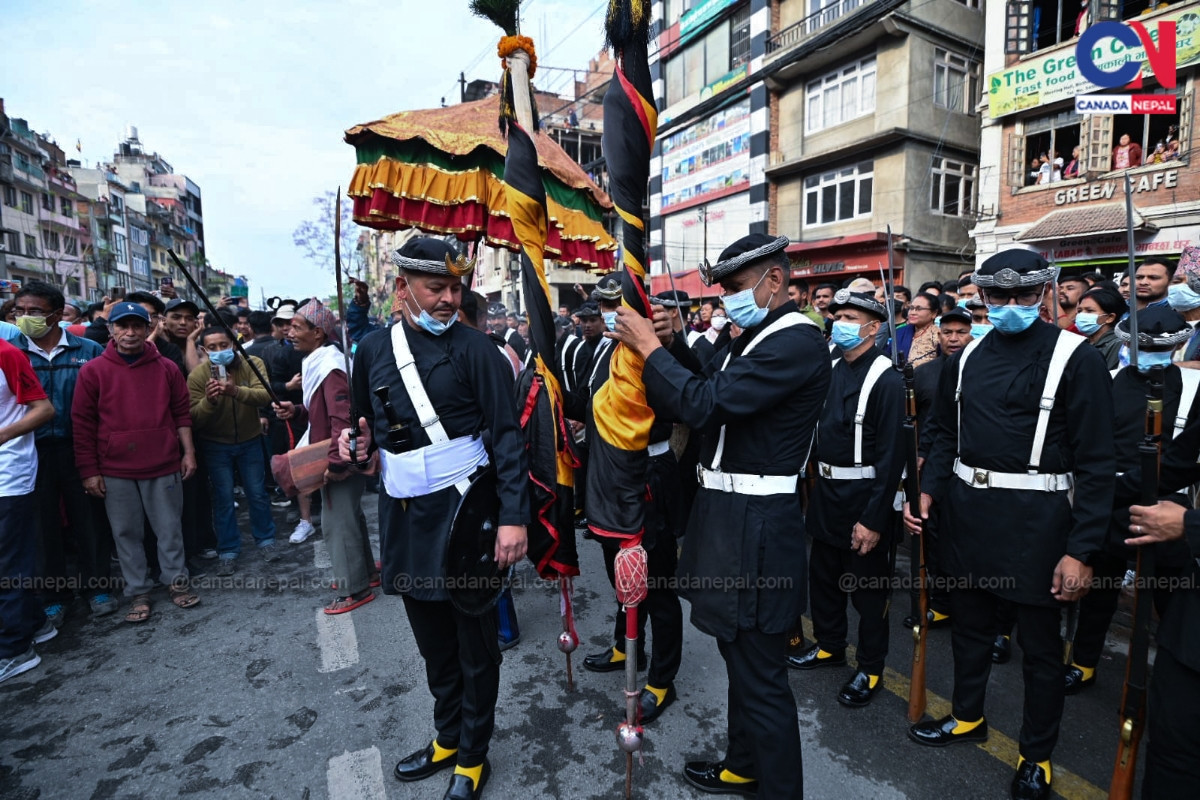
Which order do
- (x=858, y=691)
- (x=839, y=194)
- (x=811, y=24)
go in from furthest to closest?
(x=811, y=24) < (x=839, y=194) < (x=858, y=691)

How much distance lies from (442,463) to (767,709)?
1.60 m

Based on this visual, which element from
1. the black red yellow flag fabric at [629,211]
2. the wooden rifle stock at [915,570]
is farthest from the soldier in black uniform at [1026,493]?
the black red yellow flag fabric at [629,211]

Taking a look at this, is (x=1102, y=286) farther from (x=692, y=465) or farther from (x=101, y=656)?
(x=101, y=656)

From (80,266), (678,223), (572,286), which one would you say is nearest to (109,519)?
(678,223)

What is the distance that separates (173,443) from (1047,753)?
5.59m

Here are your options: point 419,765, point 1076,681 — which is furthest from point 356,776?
point 1076,681

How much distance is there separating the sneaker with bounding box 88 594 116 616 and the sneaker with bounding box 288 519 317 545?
5.05 feet

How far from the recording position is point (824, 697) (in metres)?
3.31

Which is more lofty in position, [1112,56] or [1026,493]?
[1112,56]

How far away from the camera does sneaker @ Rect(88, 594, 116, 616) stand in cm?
446

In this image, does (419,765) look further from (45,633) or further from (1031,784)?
(45,633)

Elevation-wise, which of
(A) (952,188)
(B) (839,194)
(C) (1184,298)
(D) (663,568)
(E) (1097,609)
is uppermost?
(B) (839,194)

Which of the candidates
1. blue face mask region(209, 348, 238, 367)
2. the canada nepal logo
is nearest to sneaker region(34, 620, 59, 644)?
blue face mask region(209, 348, 238, 367)

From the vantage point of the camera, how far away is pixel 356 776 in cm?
275
